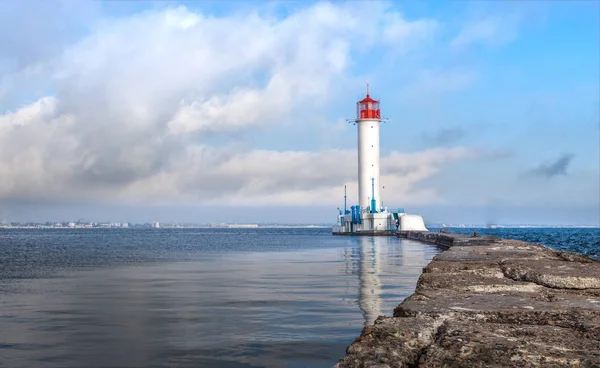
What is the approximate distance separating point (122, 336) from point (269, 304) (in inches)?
151

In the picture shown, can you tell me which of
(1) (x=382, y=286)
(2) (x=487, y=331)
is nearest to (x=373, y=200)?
(1) (x=382, y=286)

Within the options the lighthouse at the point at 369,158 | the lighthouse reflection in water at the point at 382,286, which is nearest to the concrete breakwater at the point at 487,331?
the lighthouse reflection in water at the point at 382,286

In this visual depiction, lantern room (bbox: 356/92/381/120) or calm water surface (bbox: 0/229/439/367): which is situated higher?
lantern room (bbox: 356/92/381/120)

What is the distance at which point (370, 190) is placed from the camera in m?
70.6

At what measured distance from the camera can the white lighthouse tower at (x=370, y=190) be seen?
70312 millimetres

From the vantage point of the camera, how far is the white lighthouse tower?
231ft

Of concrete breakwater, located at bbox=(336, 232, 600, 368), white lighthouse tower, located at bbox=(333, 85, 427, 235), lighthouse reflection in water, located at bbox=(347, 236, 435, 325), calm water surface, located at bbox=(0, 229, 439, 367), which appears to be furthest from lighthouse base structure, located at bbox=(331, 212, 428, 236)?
concrete breakwater, located at bbox=(336, 232, 600, 368)

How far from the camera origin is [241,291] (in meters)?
15.3

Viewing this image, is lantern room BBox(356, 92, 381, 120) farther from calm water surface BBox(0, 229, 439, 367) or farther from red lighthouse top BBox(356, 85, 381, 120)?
calm water surface BBox(0, 229, 439, 367)

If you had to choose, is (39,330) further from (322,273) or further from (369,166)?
(369,166)

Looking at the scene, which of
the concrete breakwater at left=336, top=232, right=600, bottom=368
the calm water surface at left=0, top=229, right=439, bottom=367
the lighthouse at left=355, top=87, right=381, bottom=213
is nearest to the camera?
the concrete breakwater at left=336, top=232, right=600, bottom=368

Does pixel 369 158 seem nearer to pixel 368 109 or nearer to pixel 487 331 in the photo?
pixel 368 109

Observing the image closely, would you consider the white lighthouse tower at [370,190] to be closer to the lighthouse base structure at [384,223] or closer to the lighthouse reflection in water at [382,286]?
the lighthouse base structure at [384,223]

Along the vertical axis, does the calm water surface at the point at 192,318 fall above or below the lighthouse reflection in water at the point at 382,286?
below
